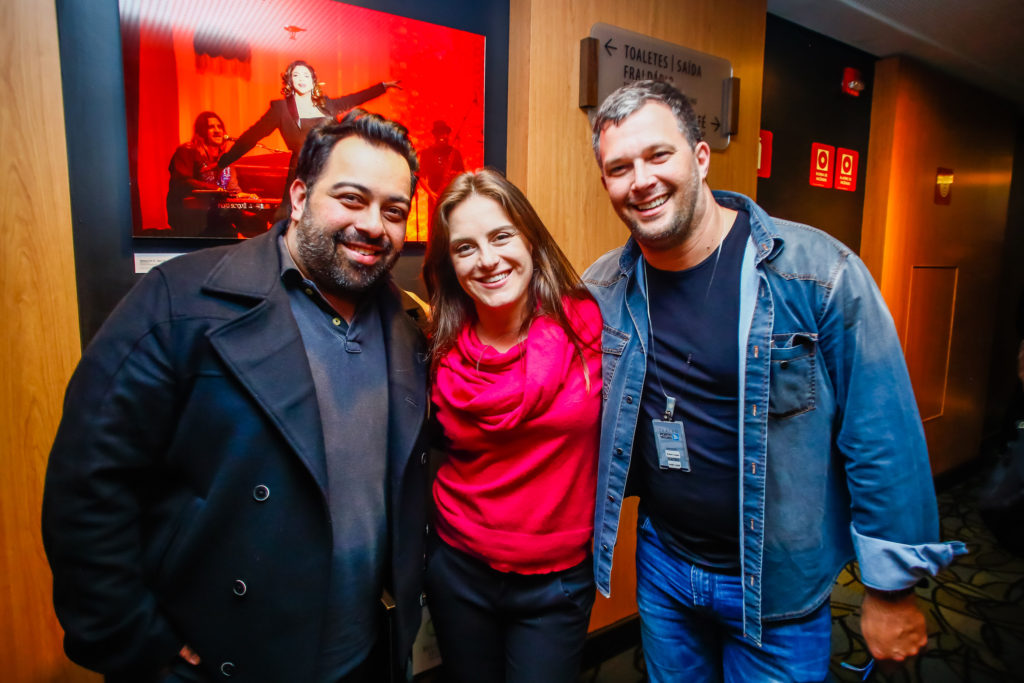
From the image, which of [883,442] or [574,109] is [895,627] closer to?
[883,442]

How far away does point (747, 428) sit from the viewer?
1269mm

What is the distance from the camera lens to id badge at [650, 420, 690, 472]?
4.46 feet

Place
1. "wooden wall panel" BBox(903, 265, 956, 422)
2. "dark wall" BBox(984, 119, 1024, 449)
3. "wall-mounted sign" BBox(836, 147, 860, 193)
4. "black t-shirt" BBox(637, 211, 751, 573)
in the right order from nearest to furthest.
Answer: "black t-shirt" BBox(637, 211, 751, 573), "wall-mounted sign" BBox(836, 147, 860, 193), "wooden wall panel" BBox(903, 265, 956, 422), "dark wall" BBox(984, 119, 1024, 449)

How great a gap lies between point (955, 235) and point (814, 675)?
15.6 feet

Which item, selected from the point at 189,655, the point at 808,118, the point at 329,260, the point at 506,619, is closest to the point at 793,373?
the point at 506,619

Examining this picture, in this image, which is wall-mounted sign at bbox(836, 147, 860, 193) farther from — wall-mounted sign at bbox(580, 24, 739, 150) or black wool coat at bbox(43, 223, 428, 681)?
black wool coat at bbox(43, 223, 428, 681)

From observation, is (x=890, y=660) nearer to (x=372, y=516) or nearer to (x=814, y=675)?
(x=814, y=675)

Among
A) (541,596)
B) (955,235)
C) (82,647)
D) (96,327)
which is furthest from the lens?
(955,235)

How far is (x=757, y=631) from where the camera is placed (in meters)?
1.29

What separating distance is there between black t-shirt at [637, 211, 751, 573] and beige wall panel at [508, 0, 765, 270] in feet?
2.82

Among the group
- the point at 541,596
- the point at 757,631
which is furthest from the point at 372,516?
the point at 757,631

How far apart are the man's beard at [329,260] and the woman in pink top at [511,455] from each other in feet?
Result: 0.87

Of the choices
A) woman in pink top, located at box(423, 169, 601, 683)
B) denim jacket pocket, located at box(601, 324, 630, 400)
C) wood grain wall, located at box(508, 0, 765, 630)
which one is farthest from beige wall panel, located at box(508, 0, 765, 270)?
denim jacket pocket, located at box(601, 324, 630, 400)

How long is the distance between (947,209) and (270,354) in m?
5.33
